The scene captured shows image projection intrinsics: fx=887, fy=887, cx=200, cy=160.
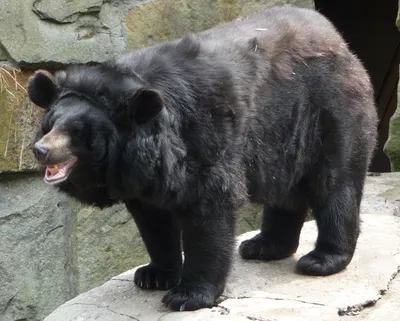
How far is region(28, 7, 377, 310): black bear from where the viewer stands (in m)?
3.48

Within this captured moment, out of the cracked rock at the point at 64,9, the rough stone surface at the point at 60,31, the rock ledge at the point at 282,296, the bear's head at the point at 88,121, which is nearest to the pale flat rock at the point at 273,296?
the rock ledge at the point at 282,296

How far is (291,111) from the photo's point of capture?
13.3 ft

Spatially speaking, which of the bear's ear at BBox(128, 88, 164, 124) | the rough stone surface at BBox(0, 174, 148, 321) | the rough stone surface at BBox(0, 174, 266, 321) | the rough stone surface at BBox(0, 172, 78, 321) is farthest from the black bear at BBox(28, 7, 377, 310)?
the rough stone surface at BBox(0, 172, 78, 321)

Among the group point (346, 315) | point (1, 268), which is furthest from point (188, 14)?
point (346, 315)

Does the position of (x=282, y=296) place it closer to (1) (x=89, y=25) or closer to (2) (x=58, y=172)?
(2) (x=58, y=172)

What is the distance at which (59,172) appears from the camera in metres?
3.41

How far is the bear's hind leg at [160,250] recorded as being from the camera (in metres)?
3.93

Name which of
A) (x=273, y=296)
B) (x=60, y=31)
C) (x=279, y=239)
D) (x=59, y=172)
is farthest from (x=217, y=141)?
(x=60, y=31)

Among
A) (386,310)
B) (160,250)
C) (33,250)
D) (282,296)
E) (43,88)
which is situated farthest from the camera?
(33,250)

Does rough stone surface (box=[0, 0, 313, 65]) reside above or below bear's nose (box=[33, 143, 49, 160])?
above

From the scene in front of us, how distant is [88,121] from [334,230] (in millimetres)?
1404

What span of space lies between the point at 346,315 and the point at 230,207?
661 mm

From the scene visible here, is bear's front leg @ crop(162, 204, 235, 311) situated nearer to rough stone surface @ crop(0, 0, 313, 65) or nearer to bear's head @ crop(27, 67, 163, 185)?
bear's head @ crop(27, 67, 163, 185)

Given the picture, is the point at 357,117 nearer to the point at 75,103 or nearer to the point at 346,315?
the point at 346,315
